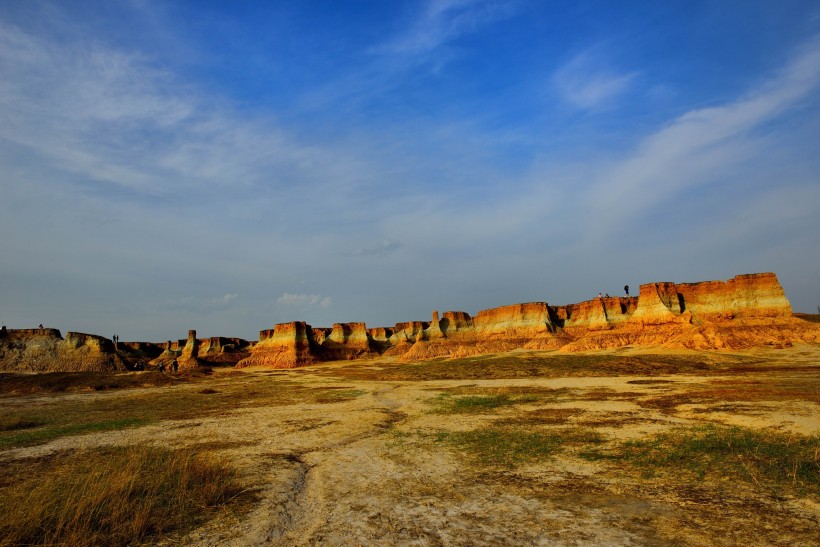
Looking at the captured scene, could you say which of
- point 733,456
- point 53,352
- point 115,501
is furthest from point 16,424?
point 53,352

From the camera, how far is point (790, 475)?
7.95 metres

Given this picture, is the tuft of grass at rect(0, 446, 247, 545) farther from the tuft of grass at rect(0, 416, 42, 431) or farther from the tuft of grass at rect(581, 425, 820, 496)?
the tuft of grass at rect(0, 416, 42, 431)

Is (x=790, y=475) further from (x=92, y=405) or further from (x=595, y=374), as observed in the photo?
(x=92, y=405)

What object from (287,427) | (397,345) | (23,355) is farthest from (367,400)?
(397,345)

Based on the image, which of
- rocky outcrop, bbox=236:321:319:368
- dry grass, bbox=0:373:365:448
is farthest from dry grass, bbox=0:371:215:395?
rocky outcrop, bbox=236:321:319:368

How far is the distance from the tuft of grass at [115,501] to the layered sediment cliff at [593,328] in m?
54.2

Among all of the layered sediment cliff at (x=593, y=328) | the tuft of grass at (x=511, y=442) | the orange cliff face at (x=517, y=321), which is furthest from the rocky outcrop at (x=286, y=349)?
the tuft of grass at (x=511, y=442)

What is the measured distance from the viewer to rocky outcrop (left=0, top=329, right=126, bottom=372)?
65875mm

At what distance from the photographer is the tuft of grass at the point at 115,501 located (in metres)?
6.28

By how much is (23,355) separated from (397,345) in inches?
2881

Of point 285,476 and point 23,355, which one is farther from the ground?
point 23,355

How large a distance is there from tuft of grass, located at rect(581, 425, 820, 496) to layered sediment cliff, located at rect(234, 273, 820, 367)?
146ft

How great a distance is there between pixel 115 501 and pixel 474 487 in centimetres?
641

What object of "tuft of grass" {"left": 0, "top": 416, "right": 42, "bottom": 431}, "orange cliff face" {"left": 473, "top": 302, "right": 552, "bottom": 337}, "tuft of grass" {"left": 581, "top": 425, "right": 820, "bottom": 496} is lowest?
"tuft of grass" {"left": 581, "top": 425, "right": 820, "bottom": 496}
